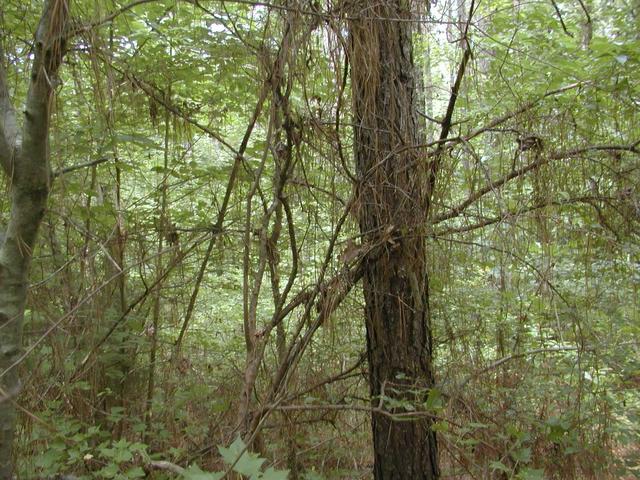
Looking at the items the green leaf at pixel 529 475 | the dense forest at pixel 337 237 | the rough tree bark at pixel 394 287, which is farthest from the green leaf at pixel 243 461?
the rough tree bark at pixel 394 287

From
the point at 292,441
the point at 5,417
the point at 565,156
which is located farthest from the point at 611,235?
the point at 5,417

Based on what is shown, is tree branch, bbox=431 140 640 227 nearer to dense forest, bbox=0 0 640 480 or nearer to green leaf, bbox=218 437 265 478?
dense forest, bbox=0 0 640 480

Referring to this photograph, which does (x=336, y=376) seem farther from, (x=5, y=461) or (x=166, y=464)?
(x=5, y=461)

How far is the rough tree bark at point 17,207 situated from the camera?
1.62 m

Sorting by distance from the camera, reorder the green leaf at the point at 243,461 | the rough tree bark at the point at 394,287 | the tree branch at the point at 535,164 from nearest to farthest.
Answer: the green leaf at the point at 243,461 → the tree branch at the point at 535,164 → the rough tree bark at the point at 394,287

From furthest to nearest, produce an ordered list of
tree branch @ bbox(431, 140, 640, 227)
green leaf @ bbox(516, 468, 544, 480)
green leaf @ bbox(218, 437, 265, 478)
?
1. tree branch @ bbox(431, 140, 640, 227)
2. green leaf @ bbox(516, 468, 544, 480)
3. green leaf @ bbox(218, 437, 265, 478)

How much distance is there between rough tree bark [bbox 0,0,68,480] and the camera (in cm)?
162

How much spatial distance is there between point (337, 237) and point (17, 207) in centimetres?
117

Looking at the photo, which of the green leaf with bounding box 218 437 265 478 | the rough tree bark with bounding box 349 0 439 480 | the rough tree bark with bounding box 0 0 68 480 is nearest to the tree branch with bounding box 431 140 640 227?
the rough tree bark with bounding box 349 0 439 480

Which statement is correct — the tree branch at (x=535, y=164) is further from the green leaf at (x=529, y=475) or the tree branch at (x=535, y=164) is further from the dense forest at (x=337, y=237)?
the green leaf at (x=529, y=475)

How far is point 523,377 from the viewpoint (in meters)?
2.99

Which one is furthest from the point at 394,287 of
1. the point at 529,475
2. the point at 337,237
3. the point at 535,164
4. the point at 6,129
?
the point at 6,129

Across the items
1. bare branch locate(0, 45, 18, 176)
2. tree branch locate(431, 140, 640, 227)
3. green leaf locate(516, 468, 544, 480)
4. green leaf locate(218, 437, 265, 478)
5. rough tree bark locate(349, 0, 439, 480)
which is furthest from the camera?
rough tree bark locate(349, 0, 439, 480)

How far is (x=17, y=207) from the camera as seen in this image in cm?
169
